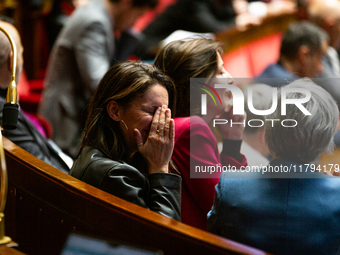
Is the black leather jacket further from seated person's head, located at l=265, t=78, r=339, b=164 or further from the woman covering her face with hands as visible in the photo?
seated person's head, located at l=265, t=78, r=339, b=164

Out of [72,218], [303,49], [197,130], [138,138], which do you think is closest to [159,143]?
[138,138]

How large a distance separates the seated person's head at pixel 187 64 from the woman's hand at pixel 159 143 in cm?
23

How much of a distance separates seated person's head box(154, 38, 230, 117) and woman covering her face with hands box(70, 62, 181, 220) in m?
0.12

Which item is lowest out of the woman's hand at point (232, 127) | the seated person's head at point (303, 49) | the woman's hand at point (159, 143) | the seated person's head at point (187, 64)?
the seated person's head at point (303, 49)

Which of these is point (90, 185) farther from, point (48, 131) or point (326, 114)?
point (48, 131)

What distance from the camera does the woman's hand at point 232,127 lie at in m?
1.55

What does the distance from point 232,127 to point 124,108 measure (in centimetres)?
44

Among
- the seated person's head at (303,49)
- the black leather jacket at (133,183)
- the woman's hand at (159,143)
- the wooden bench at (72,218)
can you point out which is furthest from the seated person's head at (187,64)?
the seated person's head at (303,49)

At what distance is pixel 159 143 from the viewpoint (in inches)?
49.8

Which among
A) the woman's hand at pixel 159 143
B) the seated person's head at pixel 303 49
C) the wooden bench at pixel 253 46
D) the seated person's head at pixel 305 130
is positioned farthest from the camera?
the wooden bench at pixel 253 46

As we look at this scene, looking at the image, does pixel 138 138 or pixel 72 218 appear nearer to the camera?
pixel 72 218

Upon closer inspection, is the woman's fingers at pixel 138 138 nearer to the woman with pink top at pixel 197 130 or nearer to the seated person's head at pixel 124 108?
the seated person's head at pixel 124 108

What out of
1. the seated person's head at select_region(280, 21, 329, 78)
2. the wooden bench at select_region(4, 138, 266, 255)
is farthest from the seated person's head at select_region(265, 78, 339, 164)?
the seated person's head at select_region(280, 21, 329, 78)

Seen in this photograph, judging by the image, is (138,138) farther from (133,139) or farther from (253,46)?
(253,46)
